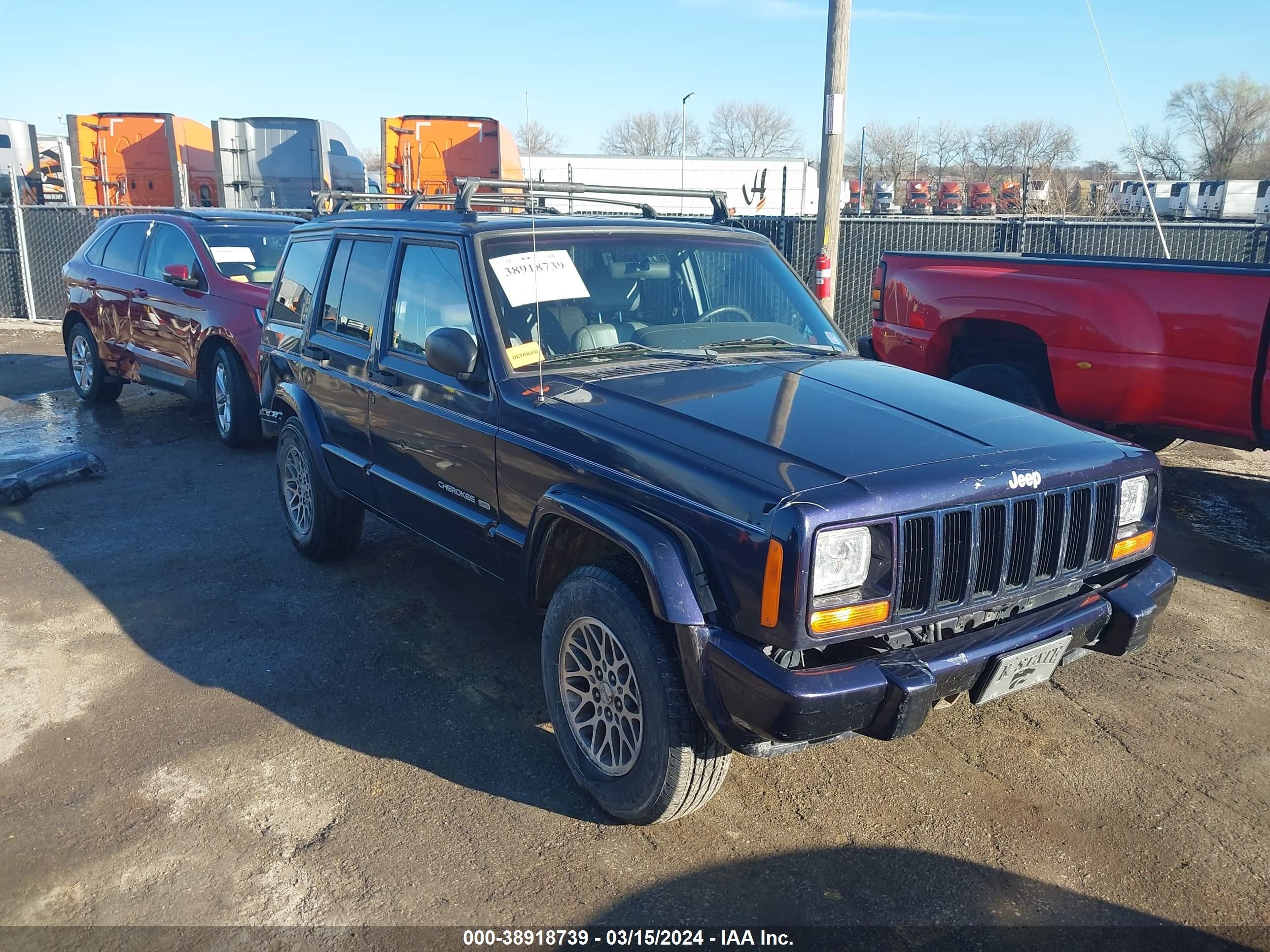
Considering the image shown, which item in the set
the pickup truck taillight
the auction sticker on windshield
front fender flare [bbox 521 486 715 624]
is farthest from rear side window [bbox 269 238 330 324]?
the pickup truck taillight

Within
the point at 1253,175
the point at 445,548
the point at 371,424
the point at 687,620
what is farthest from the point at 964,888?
the point at 1253,175

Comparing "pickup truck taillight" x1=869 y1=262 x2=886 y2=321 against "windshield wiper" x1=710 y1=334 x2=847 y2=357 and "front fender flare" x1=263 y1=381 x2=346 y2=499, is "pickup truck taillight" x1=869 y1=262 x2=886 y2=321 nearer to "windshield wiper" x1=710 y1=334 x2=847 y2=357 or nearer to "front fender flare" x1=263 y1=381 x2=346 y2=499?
"windshield wiper" x1=710 y1=334 x2=847 y2=357

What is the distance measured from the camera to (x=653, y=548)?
285 centimetres

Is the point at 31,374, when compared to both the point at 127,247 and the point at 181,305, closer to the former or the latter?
the point at 127,247

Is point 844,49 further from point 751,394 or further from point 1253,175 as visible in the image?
point 1253,175

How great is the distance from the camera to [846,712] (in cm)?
265

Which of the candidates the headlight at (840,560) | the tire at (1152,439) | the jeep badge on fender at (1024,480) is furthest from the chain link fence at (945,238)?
the headlight at (840,560)

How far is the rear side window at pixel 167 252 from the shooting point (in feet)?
27.9

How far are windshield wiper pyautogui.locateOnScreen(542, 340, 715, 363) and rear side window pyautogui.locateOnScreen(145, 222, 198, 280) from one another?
19.1 feet

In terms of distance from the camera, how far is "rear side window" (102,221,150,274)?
916cm

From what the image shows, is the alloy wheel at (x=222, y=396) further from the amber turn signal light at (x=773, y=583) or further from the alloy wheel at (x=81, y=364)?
the amber turn signal light at (x=773, y=583)

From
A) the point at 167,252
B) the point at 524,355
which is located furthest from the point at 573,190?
the point at 167,252

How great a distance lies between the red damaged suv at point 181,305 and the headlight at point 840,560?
240 inches

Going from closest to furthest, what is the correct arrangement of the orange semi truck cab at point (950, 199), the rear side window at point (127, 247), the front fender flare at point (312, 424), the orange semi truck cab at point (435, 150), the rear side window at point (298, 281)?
1. the front fender flare at point (312, 424)
2. the rear side window at point (298, 281)
3. the rear side window at point (127, 247)
4. the orange semi truck cab at point (435, 150)
5. the orange semi truck cab at point (950, 199)
